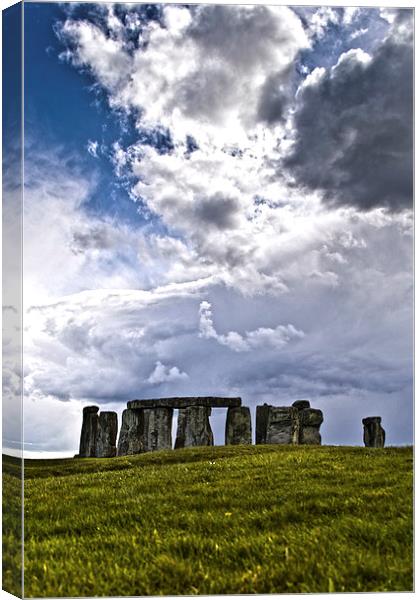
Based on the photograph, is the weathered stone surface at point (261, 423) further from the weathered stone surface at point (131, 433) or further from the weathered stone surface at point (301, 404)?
the weathered stone surface at point (131, 433)

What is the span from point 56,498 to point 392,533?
6.13 metres

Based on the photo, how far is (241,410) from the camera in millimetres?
25625

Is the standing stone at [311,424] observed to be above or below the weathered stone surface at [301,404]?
below

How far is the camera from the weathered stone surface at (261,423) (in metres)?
25.9

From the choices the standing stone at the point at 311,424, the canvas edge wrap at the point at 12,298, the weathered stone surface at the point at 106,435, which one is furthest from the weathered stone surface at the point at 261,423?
the canvas edge wrap at the point at 12,298

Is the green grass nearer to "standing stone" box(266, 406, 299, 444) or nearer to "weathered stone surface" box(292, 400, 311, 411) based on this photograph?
"standing stone" box(266, 406, 299, 444)

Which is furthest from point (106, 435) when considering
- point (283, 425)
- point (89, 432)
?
point (283, 425)

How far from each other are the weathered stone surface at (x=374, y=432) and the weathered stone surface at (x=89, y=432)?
8.95 metres

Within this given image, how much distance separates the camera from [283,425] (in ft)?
80.7

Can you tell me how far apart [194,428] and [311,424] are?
3629mm

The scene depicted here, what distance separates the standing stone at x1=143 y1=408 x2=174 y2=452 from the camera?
2617cm

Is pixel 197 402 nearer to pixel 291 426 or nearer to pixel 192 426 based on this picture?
pixel 192 426

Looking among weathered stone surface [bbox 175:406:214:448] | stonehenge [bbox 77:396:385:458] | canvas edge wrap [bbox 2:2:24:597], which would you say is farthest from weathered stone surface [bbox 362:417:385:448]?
canvas edge wrap [bbox 2:2:24:597]

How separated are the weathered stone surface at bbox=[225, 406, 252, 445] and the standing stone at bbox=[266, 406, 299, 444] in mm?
946
